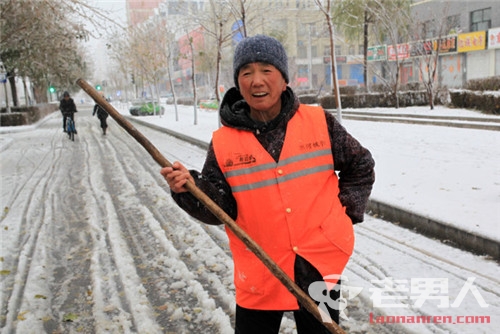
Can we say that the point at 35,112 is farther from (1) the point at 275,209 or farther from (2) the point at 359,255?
(1) the point at 275,209

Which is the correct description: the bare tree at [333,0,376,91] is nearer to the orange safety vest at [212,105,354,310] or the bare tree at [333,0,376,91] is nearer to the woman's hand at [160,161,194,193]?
the orange safety vest at [212,105,354,310]

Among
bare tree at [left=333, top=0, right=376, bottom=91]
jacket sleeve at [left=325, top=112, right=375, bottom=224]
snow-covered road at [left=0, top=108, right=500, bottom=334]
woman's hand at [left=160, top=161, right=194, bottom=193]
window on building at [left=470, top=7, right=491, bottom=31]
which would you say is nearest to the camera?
woman's hand at [left=160, top=161, right=194, bottom=193]

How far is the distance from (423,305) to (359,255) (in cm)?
116

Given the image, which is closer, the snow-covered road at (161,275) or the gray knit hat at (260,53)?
the gray knit hat at (260,53)

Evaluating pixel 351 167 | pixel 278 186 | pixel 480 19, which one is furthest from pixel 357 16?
pixel 278 186

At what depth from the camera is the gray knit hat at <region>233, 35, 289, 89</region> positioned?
1926 mm

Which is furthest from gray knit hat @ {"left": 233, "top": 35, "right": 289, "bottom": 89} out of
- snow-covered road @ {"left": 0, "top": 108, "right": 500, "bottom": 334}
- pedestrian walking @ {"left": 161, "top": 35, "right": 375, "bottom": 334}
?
snow-covered road @ {"left": 0, "top": 108, "right": 500, "bottom": 334}

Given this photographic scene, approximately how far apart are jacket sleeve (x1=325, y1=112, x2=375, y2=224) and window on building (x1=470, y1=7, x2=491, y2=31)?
35.3 meters

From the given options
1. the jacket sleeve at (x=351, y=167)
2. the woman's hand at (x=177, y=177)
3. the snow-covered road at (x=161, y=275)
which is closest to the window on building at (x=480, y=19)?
the snow-covered road at (x=161, y=275)

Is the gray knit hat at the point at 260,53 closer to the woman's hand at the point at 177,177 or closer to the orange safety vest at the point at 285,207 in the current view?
the orange safety vest at the point at 285,207

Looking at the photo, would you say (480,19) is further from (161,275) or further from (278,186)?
(278,186)

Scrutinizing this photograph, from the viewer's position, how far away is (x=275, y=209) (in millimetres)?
1851

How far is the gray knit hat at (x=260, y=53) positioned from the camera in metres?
1.93

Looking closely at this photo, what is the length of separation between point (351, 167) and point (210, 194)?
1.94 feet
